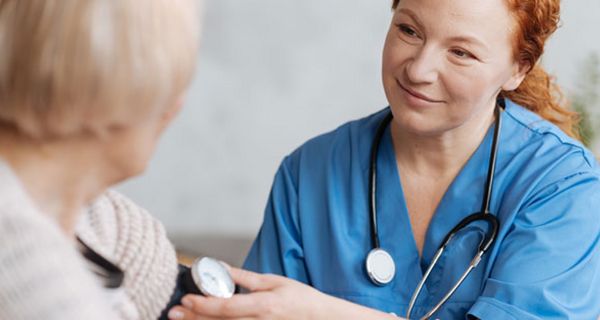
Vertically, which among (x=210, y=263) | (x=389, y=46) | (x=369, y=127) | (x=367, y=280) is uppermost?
(x=389, y=46)

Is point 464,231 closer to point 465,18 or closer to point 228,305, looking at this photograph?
point 465,18

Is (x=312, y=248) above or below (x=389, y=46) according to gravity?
below

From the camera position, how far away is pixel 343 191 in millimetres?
1771

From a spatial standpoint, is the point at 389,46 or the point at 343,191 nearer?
the point at 389,46

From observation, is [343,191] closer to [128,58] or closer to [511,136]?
[511,136]

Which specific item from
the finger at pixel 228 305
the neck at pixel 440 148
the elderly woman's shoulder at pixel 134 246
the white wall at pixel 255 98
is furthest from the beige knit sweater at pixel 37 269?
the white wall at pixel 255 98

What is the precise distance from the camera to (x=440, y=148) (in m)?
1.72

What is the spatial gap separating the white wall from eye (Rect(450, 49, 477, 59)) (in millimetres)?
1157

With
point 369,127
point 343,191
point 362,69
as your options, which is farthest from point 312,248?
point 362,69

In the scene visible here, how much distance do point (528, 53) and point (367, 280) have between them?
0.49 metres

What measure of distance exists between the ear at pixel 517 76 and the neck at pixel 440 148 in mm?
54

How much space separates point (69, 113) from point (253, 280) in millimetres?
607

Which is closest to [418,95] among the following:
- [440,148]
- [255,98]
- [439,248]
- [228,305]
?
[440,148]

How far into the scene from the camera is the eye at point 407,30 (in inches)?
63.6
